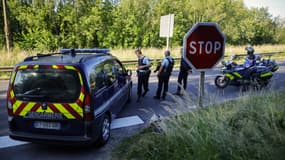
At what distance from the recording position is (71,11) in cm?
2716

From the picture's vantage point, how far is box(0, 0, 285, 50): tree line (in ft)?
83.1

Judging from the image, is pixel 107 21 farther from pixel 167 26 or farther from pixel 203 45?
pixel 203 45

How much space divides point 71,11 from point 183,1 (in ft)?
62.6

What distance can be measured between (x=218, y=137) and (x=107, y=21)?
28.6m

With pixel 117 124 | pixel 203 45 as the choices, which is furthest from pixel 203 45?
pixel 117 124

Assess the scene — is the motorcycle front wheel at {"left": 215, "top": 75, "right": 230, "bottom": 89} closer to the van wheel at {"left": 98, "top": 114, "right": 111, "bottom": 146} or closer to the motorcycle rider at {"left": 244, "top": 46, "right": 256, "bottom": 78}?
the motorcycle rider at {"left": 244, "top": 46, "right": 256, "bottom": 78}

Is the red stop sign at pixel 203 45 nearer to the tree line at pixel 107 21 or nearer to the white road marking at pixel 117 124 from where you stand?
the white road marking at pixel 117 124

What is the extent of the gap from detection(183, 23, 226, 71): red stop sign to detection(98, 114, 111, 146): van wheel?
7.11ft

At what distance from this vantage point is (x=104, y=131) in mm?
4320

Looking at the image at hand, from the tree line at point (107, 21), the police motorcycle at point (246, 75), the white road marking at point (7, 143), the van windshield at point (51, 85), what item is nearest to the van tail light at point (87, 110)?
the van windshield at point (51, 85)

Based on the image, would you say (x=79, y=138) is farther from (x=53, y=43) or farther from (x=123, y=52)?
(x=53, y=43)

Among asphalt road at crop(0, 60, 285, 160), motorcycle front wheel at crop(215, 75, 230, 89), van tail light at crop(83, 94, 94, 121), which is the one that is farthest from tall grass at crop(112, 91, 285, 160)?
motorcycle front wheel at crop(215, 75, 230, 89)

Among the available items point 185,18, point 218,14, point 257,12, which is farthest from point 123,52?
point 257,12

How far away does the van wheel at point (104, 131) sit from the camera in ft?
13.6
